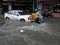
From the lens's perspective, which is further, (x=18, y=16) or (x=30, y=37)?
(x=18, y=16)

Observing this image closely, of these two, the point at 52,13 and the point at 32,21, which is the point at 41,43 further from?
the point at 52,13

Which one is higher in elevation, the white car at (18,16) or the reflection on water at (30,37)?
the reflection on water at (30,37)

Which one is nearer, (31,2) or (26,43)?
(26,43)

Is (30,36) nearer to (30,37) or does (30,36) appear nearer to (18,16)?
(30,37)

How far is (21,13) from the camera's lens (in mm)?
28016

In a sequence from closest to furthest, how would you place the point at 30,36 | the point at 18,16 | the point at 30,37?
the point at 30,37, the point at 30,36, the point at 18,16

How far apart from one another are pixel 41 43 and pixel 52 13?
100 feet

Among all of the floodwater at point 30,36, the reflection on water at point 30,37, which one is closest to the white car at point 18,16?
the floodwater at point 30,36

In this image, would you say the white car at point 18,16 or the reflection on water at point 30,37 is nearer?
the reflection on water at point 30,37

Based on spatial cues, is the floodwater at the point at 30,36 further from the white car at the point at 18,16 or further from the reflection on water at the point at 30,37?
the white car at the point at 18,16

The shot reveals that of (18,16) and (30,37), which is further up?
(30,37)

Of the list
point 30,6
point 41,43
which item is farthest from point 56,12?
point 41,43

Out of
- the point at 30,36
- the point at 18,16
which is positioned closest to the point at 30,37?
the point at 30,36

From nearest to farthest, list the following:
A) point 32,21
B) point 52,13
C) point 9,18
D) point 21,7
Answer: point 32,21 → point 9,18 → point 52,13 → point 21,7
